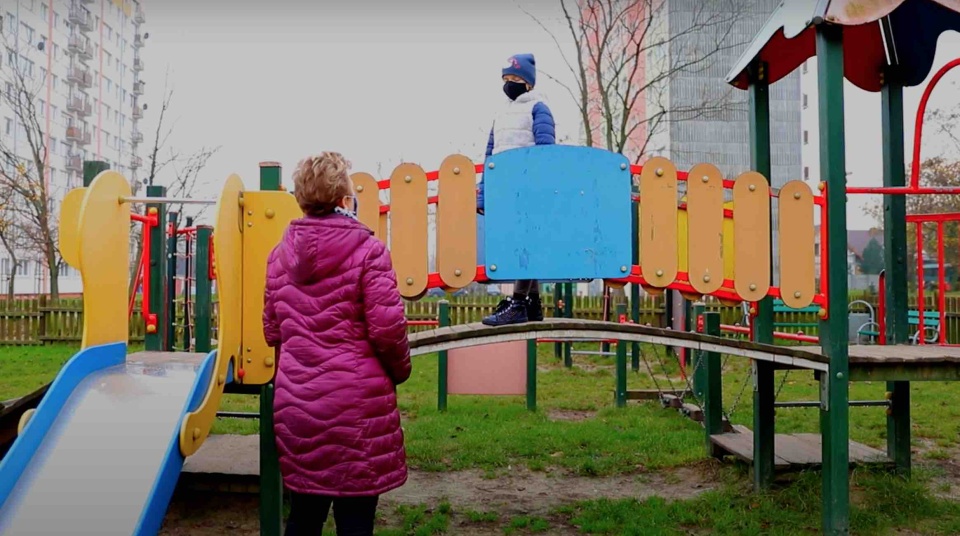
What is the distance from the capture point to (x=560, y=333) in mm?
Result: 3961

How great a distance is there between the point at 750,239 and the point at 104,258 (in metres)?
3.23

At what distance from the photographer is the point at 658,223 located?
13.8 feet

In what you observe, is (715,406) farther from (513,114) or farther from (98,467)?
(98,467)

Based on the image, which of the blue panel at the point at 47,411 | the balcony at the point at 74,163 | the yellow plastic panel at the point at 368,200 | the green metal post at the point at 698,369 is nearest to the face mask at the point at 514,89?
the yellow plastic panel at the point at 368,200

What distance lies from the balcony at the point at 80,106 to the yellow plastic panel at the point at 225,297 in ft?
161

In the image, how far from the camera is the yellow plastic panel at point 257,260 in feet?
11.5

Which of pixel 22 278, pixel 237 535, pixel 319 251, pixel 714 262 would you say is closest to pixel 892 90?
pixel 714 262

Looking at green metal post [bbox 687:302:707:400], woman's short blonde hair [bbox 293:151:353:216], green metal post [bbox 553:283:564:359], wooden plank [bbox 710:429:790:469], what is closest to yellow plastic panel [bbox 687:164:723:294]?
wooden plank [bbox 710:429:790:469]

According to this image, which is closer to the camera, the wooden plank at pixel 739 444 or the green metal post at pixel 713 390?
the wooden plank at pixel 739 444

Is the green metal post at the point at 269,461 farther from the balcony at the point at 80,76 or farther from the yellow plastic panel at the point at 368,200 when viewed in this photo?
the balcony at the point at 80,76

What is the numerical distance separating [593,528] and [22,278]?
44.1m

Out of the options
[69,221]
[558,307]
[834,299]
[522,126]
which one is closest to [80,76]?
[558,307]

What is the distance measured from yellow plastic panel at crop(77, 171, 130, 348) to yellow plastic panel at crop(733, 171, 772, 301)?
10.2 ft

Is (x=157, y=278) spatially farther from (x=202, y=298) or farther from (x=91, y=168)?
(x=91, y=168)
